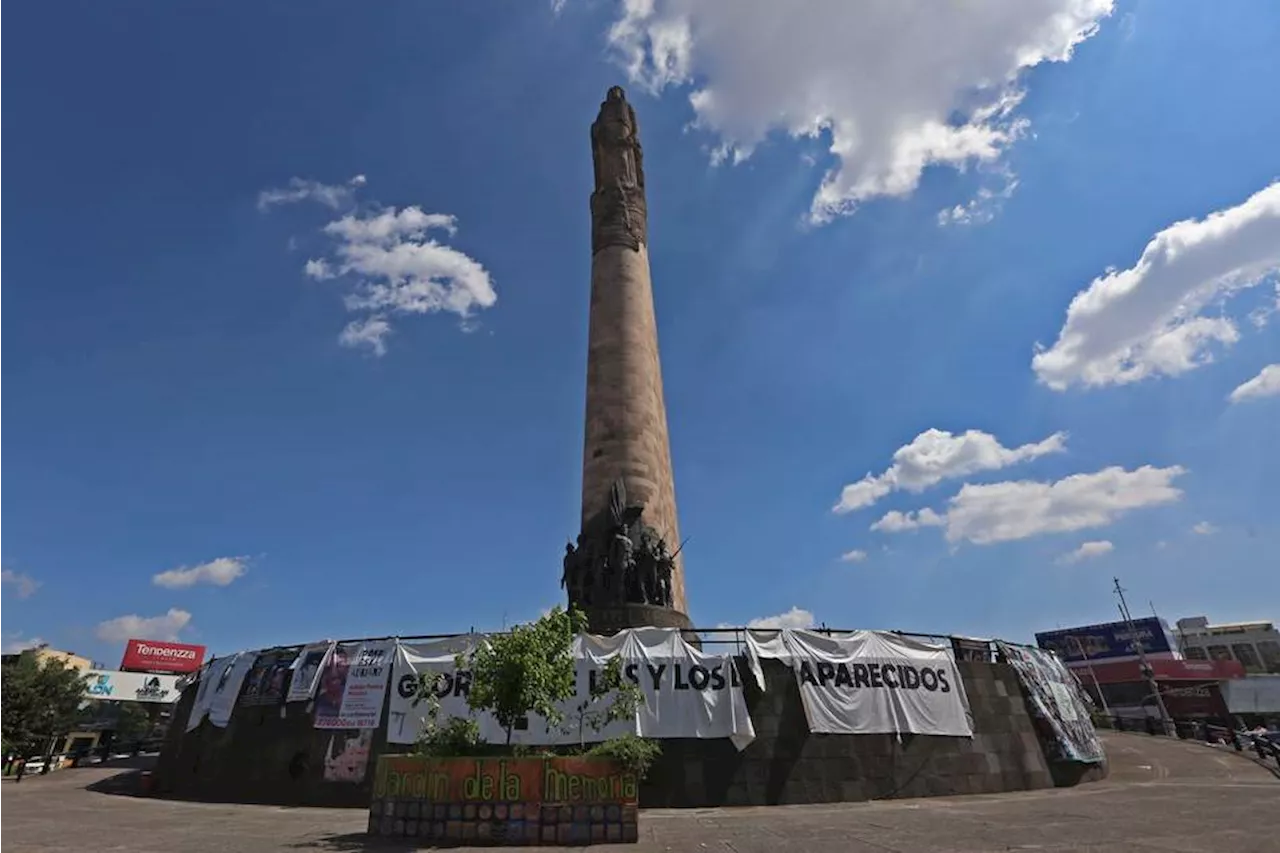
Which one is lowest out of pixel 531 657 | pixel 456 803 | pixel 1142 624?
pixel 456 803

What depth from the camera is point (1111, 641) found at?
76.4 meters

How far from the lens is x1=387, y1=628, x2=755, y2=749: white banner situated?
1582 cm

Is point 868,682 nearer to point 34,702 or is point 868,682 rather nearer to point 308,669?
point 308,669

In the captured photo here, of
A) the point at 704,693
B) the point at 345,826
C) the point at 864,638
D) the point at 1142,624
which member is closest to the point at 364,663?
the point at 345,826

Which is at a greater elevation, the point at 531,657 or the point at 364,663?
the point at 364,663

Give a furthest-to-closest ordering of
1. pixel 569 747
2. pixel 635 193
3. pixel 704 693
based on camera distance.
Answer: pixel 635 193, pixel 704 693, pixel 569 747

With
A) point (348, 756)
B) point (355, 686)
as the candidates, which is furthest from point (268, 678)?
point (348, 756)

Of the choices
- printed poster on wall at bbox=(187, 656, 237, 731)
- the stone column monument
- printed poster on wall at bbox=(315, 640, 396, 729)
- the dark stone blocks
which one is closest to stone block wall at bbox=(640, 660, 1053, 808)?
the dark stone blocks

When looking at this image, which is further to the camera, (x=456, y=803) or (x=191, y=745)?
(x=191, y=745)

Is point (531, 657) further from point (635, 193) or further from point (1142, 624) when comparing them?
point (1142, 624)

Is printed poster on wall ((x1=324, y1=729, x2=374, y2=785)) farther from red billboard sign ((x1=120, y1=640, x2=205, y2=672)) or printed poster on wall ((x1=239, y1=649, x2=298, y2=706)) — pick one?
red billboard sign ((x1=120, y1=640, x2=205, y2=672))

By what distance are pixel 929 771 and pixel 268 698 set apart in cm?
1744

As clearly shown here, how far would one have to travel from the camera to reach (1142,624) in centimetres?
7594

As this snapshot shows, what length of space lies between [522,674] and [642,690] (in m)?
6.08
